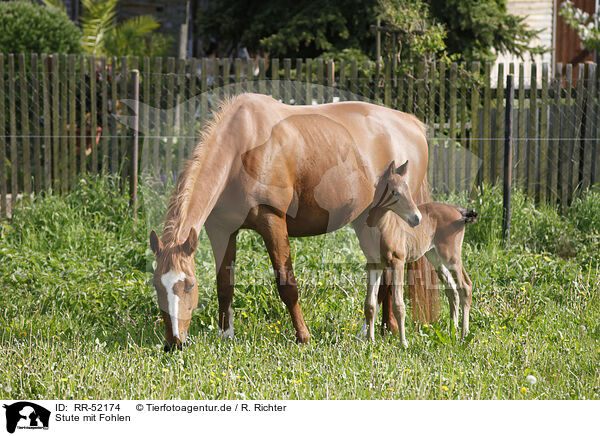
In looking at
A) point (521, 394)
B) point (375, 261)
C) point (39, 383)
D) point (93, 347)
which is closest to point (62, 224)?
point (93, 347)

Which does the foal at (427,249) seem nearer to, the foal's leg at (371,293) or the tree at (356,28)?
the foal's leg at (371,293)

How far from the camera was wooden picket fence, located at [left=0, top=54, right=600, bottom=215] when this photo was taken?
7746 mm

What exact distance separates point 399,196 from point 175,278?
4.71ft

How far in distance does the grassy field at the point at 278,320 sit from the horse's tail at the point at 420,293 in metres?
0.13

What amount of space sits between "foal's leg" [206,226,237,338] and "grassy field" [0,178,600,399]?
0.45 ft

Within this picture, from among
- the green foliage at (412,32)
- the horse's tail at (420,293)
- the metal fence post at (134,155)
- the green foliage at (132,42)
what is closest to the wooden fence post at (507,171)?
the green foliage at (412,32)

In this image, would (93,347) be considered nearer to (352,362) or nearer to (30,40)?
(352,362)

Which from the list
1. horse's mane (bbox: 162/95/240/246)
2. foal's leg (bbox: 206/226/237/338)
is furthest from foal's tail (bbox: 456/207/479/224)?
horse's mane (bbox: 162/95/240/246)

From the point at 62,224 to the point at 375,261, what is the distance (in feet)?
13.1

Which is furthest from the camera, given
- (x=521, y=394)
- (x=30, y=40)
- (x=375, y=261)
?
(x=30, y=40)

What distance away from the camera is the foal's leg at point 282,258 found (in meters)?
4.37
